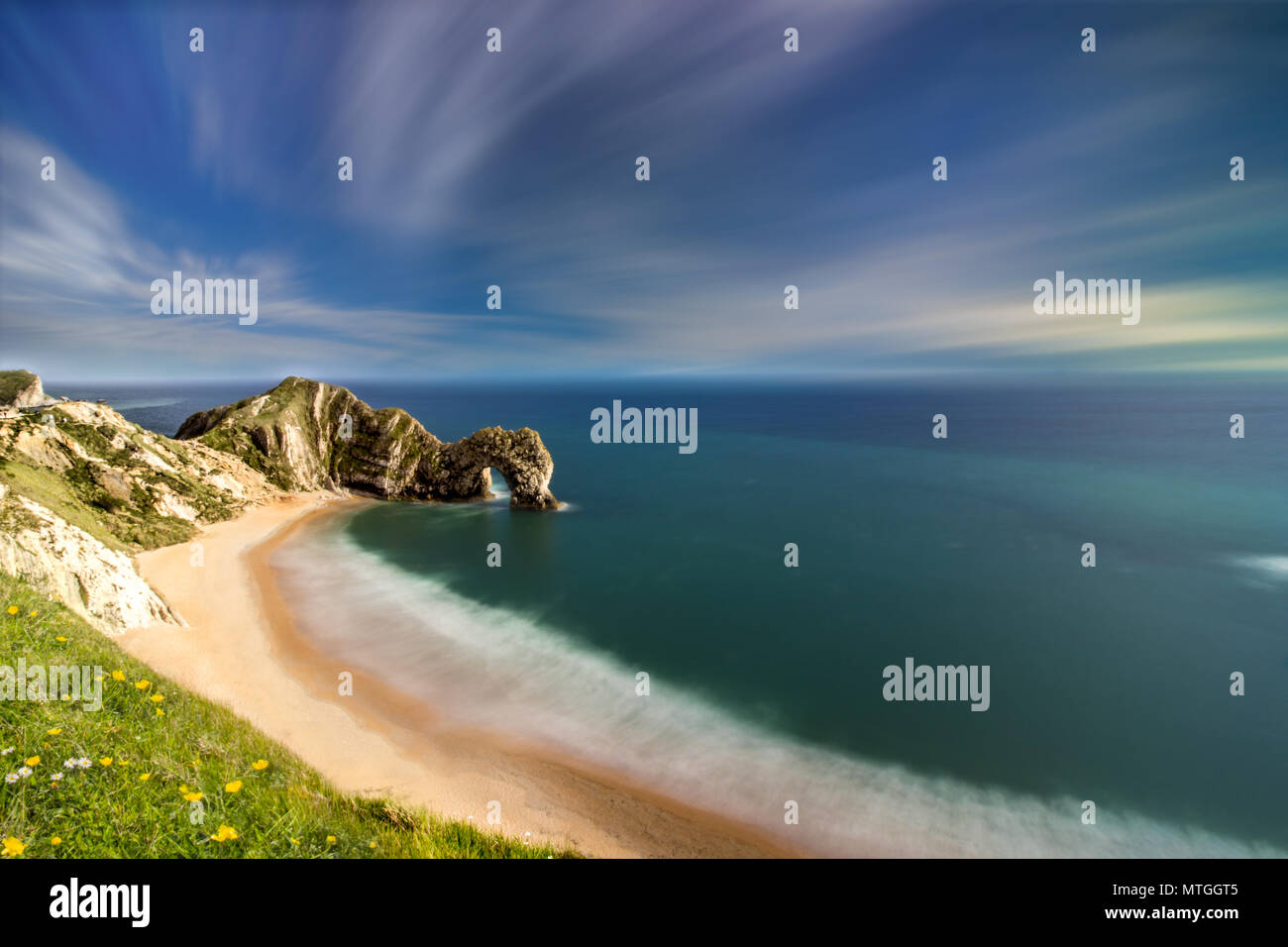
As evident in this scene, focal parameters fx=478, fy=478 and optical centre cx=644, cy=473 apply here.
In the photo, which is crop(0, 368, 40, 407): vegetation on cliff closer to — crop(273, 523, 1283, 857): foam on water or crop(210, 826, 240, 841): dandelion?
crop(273, 523, 1283, 857): foam on water

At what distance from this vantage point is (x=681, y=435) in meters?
102

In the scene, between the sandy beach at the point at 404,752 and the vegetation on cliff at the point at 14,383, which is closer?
the sandy beach at the point at 404,752

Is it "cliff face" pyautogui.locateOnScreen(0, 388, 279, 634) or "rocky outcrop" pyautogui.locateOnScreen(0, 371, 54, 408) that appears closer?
"cliff face" pyautogui.locateOnScreen(0, 388, 279, 634)

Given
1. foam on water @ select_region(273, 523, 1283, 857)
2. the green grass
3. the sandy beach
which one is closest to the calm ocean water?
foam on water @ select_region(273, 523, 1283, 857)

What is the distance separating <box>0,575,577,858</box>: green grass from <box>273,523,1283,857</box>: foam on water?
31.2 ft

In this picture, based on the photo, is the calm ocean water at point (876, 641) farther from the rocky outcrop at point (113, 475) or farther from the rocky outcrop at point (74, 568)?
the rocky outcrop at point (113, 475)

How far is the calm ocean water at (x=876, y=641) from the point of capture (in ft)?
52.3

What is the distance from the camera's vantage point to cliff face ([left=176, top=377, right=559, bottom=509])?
48.2 metres

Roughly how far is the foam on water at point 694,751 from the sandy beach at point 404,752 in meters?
0.90

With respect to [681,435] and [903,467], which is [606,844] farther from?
[681,435]

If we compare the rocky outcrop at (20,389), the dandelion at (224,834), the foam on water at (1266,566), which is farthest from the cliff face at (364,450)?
the rocky outcrop at (20,389)

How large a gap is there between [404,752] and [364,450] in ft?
144

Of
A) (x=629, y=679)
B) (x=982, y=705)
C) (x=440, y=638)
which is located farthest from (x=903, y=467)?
(x=440, y=638)
